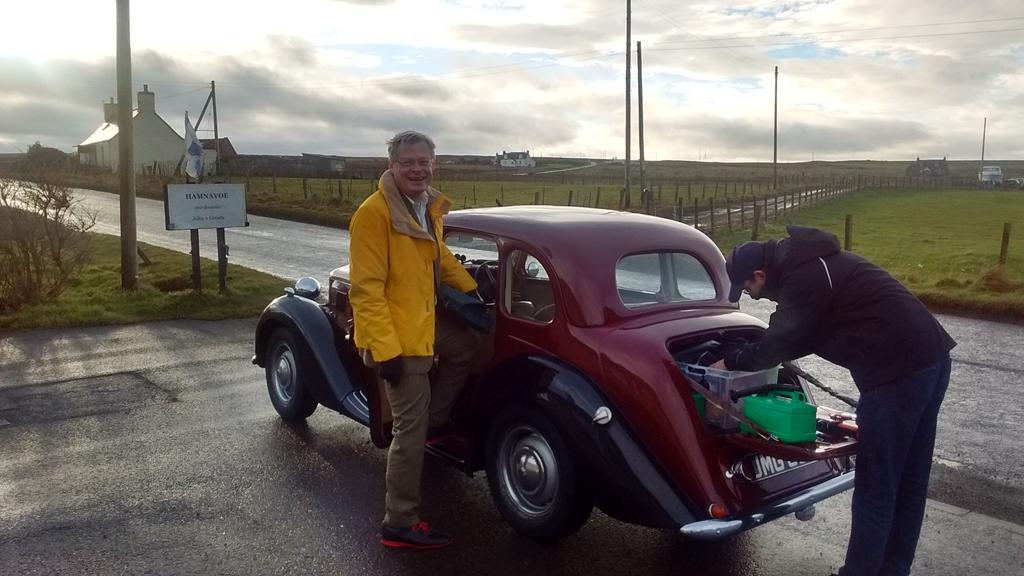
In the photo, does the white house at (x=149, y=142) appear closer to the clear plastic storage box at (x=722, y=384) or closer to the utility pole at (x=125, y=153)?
the utility pole at (x=125, y=153)

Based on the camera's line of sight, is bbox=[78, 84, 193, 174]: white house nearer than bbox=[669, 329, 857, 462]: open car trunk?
No

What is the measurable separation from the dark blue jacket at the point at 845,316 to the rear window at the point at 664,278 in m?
1.07

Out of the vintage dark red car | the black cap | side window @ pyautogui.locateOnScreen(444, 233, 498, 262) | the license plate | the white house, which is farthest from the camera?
the white house

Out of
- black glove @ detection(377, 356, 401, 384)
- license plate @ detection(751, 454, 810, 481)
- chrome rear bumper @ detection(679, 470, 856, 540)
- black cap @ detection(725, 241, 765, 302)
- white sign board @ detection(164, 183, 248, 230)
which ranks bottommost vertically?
chrome rear bumper @ detection(679, 470, 856, 540)

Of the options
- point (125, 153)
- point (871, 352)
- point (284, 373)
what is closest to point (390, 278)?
point (871, 352)

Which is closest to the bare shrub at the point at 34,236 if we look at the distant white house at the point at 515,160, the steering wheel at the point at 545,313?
the steering wheel at the point at 545,313

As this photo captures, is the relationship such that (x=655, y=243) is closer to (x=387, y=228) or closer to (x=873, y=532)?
(x=387, y=228)

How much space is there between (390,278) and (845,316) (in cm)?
212

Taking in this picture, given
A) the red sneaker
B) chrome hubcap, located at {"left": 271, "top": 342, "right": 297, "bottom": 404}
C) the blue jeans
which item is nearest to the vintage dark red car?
the blue jeans

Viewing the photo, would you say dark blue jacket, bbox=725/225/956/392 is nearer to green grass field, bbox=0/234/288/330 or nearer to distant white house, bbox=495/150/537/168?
green grass field, bbox=0/234/288/330

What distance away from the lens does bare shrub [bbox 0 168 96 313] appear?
10.6m

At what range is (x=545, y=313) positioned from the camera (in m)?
4.54

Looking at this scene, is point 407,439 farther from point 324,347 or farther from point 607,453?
point 324,347

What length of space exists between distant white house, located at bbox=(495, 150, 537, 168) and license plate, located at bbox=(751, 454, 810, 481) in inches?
4360
